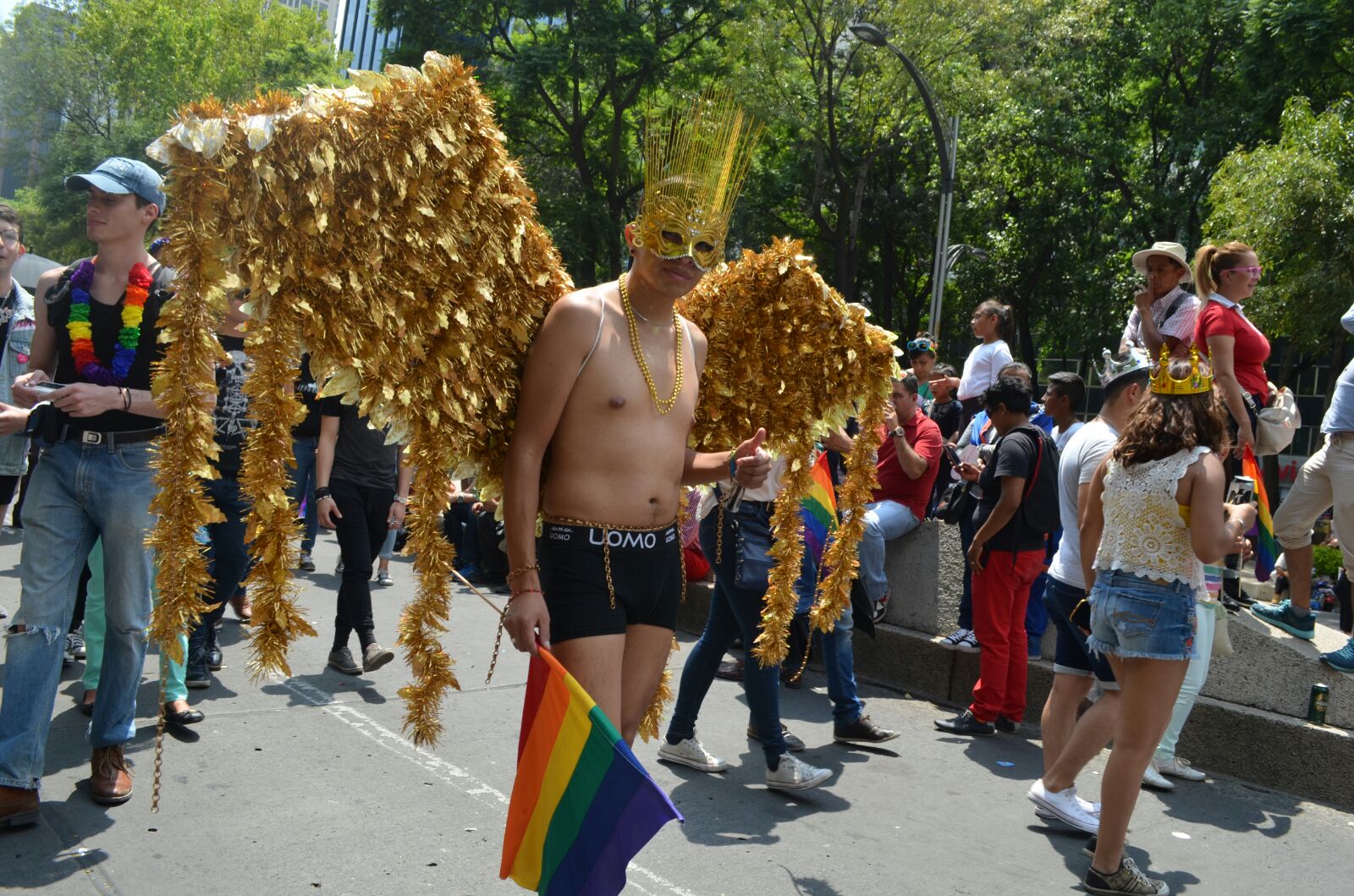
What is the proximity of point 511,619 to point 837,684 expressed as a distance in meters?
3.19

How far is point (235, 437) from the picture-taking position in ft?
20.4

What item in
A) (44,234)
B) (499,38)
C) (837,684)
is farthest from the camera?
(44,234)

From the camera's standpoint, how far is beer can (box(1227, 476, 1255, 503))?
607 centimetres

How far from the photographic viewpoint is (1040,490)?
6426 mm

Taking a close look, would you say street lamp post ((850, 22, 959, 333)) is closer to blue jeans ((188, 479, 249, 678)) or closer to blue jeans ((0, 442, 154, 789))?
blue jeans ((188, 479, 249, 678))

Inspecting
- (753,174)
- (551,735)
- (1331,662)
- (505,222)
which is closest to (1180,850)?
(1331,662)

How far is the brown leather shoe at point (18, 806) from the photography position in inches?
157

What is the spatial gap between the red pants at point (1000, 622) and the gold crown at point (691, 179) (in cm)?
349

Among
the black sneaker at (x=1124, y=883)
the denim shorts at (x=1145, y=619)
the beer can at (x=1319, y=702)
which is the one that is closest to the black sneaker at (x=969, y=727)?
the beer can at (x=1319, y=702)

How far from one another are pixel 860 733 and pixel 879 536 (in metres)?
1.68

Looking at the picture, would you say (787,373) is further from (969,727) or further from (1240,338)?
(1240,338)

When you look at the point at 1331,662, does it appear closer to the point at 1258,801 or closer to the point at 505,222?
the point at 1258,801

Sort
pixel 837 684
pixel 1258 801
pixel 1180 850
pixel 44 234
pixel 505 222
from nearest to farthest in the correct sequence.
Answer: pixel 505 222
pixel 1180 850
pixel 1258 801
pixel 837 684
pixel 44 234

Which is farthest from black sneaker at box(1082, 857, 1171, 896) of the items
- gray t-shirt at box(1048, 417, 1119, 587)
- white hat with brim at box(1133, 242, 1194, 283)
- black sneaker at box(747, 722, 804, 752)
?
white hat with brim at box(1133, 242, 1194, 283)
